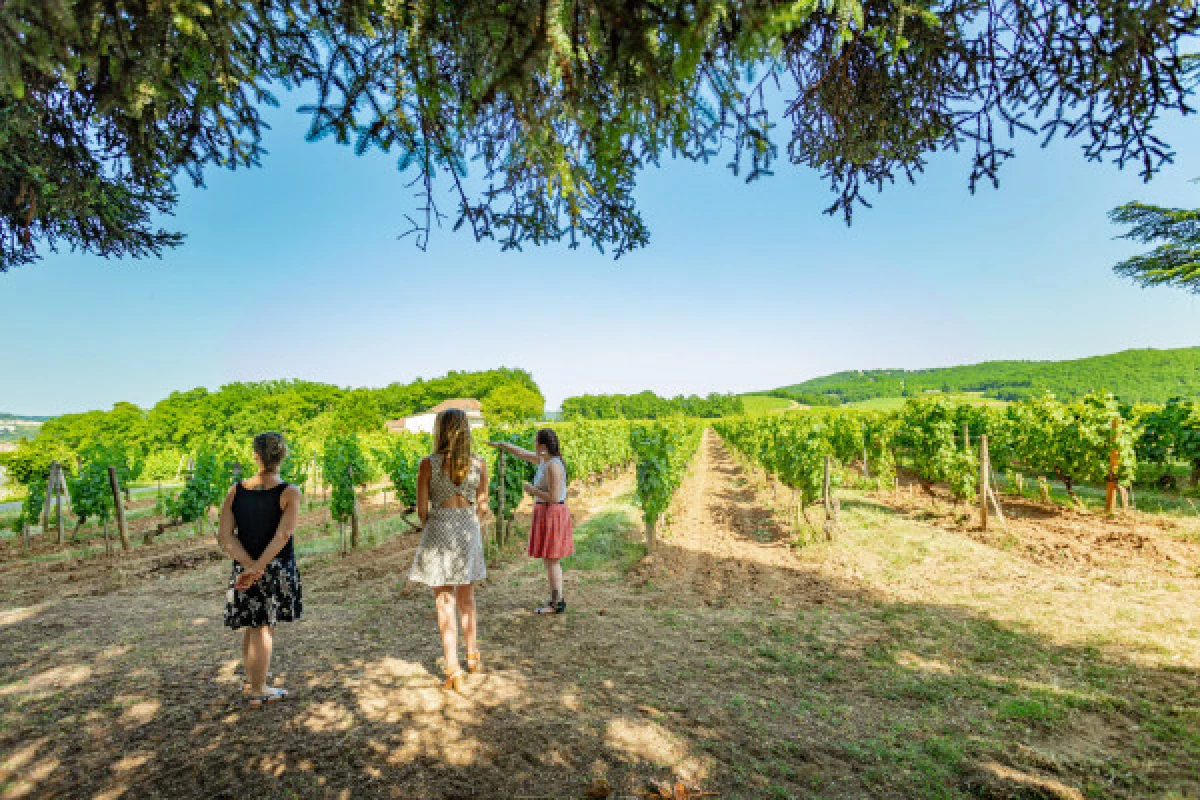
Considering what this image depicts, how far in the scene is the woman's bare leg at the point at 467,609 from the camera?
3.55 metres

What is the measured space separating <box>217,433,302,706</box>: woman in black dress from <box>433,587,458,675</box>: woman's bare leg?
0.85 m

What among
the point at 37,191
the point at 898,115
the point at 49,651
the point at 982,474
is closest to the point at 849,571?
the point at 982,474

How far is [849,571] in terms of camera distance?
7152 millimetres

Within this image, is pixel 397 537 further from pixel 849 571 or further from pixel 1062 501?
pixel 1062 501

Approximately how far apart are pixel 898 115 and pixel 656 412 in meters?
94.8

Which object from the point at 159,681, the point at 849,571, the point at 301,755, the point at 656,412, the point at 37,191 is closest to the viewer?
the point at 301,755

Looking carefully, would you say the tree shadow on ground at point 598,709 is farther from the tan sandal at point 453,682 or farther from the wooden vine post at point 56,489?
A: the wooden vine post at point 56,489

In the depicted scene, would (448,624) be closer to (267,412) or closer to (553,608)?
(553,608)

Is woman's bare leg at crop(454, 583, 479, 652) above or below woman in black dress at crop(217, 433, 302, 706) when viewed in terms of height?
below

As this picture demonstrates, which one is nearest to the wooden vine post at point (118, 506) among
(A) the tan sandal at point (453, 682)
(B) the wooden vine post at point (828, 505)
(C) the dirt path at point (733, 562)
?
(A) the tan sandal at point (453, 682)

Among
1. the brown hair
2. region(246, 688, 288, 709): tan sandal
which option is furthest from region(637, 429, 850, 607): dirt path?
the brown hair

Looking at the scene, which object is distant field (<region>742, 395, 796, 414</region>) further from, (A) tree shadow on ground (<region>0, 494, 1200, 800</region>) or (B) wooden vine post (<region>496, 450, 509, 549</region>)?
(A) tree shadow on ground (<region>0, 494, 1200, 800</region>)

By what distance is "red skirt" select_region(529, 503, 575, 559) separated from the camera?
506 centimetres

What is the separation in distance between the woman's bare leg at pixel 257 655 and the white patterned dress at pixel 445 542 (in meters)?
0.95
